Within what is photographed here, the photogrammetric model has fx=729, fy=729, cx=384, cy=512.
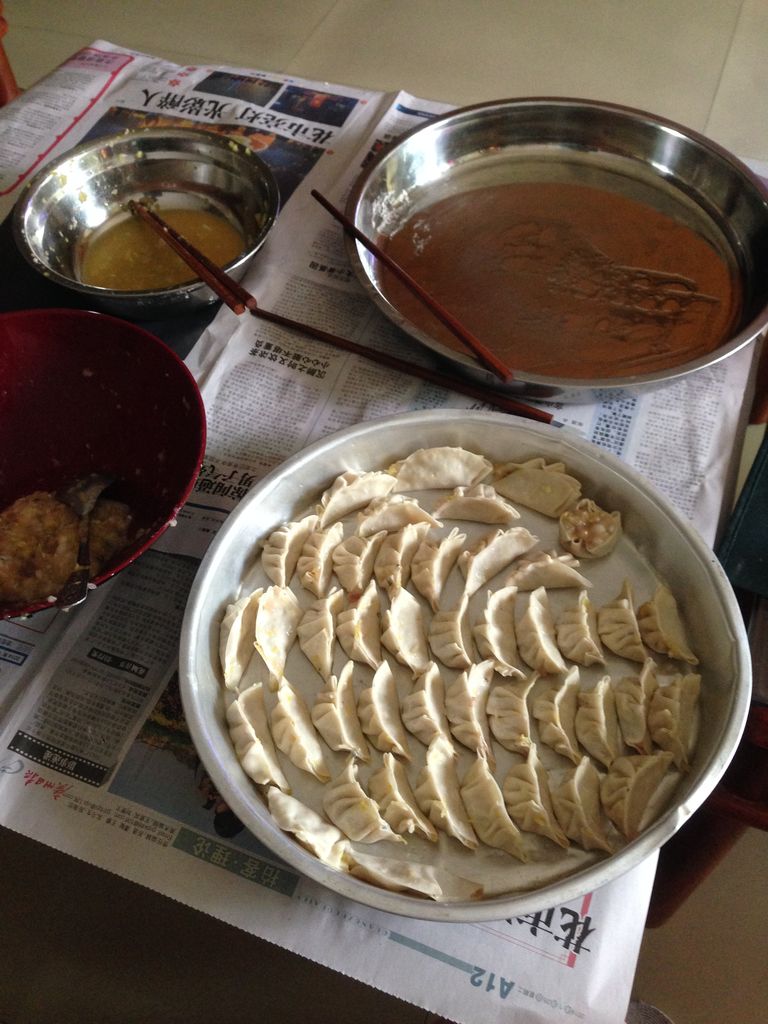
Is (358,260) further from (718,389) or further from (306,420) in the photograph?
(718,389)

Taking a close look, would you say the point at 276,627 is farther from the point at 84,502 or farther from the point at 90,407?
the point at 90,407

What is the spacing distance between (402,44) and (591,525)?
178cm

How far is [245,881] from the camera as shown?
0.70 metres

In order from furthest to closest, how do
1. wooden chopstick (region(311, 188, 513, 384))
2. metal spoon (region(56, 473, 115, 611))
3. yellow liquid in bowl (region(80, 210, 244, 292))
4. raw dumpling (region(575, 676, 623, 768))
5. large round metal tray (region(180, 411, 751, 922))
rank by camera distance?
1. yellow liquid in bowl (region(80, 210, 244, 292))
2. wooden chopstick (region(311, 188, 513, 384))
3. metal spoon (region(56, 473, 115, 611))
4. raw dumpling (region(575, 676, 623, 768))
5. large round metal tray (region(180, 411, 751, 922))

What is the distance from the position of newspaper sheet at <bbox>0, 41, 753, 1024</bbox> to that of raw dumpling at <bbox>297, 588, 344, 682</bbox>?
0.16m

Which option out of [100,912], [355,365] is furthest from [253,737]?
[355,365]

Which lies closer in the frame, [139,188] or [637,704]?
[637,704]

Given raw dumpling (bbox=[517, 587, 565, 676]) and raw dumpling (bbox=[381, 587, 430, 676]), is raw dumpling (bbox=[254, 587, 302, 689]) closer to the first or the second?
raw dumpling (bbox=[381, 587, 430, 676])

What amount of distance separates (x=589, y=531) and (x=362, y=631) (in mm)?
288

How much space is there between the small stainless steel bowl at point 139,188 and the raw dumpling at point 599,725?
2.49 feet

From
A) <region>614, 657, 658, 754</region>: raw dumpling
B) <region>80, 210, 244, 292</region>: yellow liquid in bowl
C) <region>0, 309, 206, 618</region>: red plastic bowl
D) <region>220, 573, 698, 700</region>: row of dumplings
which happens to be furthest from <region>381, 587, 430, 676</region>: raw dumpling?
<region>80, 210, 244, 292</region>: yellow liquid in bowl

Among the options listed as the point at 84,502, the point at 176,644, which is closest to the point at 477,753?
the point at 176,644

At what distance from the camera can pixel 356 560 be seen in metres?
0.85

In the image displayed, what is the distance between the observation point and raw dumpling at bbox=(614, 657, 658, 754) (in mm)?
719
